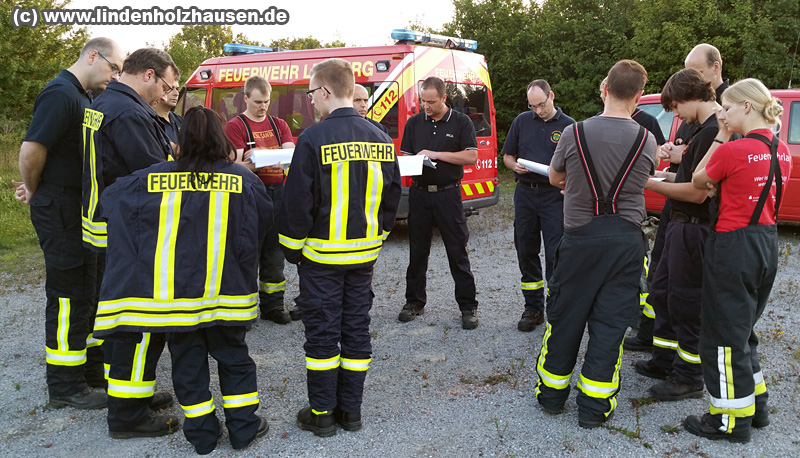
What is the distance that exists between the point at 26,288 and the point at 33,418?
359 centimetres

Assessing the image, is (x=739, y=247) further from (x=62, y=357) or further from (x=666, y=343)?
(x=62, y=357)

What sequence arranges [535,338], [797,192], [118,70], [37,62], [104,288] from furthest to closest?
[37,62] → [797,192] → [535,338] → [118,70] → [104,288]

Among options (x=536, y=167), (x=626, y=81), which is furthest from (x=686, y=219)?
(x=536, y=167)

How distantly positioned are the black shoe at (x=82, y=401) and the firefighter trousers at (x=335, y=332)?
4.55ft

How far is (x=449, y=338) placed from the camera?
4.85 m

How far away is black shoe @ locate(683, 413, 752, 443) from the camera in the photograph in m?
3.17

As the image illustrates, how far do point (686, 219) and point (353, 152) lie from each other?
2.10 m

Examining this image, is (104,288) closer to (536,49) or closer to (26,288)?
(26,288)

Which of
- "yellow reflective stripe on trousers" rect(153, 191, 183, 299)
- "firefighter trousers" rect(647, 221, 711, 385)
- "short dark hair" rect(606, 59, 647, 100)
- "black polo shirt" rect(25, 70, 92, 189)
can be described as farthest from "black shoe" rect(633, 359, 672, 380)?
"black polo shirt" rect(25, 70, 92, 189)

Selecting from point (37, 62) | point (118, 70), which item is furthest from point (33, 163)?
point (37, 62)

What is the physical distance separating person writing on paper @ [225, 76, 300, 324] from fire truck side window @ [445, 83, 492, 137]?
3939mm

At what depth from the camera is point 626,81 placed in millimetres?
3193

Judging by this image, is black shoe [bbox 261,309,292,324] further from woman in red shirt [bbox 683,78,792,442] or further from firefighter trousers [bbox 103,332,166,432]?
woman in red shirt [bbox 683,78,792,442]

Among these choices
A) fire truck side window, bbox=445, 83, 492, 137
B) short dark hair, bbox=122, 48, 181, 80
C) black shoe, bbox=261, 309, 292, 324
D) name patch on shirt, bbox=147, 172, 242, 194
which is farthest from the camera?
fire truck side window, bbox=445, 83, 492, 137
